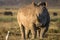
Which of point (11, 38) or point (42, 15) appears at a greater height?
point (42, 15)

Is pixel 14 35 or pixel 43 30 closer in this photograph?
pixel 43 30

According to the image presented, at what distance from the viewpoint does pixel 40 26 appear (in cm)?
1415

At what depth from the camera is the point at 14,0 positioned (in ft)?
372

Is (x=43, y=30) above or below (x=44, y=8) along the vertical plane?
below

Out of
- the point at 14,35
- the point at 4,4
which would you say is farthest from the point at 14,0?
the point at 14,35

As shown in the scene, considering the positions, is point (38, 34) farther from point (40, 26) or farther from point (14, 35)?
point (14, 35)

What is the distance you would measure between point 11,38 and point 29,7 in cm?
341

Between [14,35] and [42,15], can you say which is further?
[14,35]

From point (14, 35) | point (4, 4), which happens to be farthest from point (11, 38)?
point (4, 4)

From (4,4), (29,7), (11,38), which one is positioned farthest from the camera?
(4,4)

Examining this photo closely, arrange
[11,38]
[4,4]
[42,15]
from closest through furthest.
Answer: [42,15] < [11,38] < [4,4]

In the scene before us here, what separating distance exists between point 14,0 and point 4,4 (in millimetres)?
3592

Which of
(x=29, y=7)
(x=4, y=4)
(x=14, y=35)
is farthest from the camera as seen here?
(x=4, y=4)

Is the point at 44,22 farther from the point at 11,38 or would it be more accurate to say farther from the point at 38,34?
the point at 11,38
